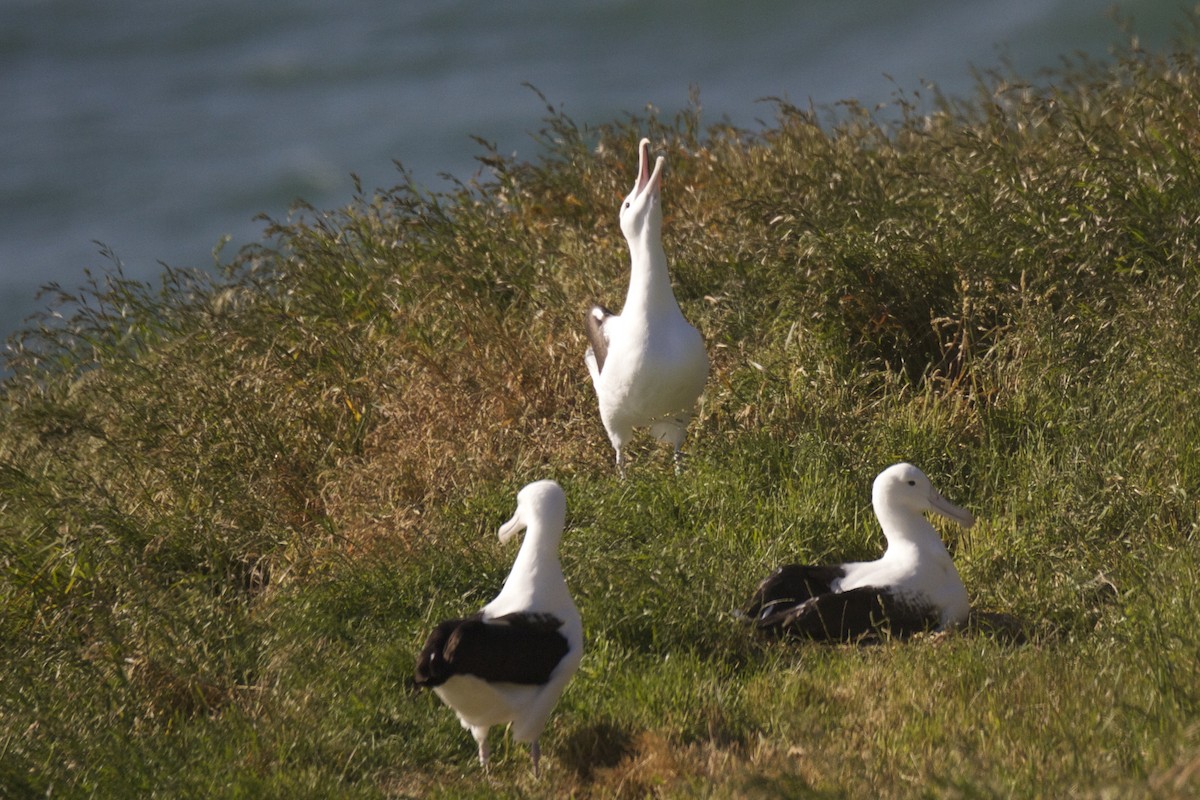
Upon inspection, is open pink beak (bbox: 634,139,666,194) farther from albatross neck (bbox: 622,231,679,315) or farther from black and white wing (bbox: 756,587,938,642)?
black and white wing (bbox: 756,587,938,642)

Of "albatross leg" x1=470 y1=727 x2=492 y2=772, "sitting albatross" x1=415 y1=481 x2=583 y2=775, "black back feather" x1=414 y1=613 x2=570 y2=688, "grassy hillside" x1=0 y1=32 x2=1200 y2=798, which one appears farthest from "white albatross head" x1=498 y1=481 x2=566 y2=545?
"albatross leg" x1=470 y1=727 x2=492 y2=772

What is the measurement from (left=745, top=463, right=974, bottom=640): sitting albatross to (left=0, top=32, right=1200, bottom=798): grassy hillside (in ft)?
0.39

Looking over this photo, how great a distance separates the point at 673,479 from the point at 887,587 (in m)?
1.35

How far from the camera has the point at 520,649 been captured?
14.9 ft

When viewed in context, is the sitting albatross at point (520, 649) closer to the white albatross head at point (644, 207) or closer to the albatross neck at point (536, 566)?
the albatross neck at point (536, 566)

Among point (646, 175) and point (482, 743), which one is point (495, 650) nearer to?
point (482, 743)

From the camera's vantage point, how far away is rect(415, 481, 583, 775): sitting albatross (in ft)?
14.5

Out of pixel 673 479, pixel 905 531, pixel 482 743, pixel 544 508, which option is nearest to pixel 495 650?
pixel 482 743

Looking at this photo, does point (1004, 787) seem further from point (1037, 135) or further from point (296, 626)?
point (1037, 135)

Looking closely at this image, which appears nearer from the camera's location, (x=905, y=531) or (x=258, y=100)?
(x=905, y=531)

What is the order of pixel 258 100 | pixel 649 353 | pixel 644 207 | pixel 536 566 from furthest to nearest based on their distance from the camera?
1. pixel 258 100
2. pixel 644 207
3. pixel 649 353
4. pixel 536 566

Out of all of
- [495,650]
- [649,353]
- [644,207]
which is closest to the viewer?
[495,650]

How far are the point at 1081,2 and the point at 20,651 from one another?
2031cm

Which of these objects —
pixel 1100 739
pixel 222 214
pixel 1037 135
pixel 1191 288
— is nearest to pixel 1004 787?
pixel 1100 739
